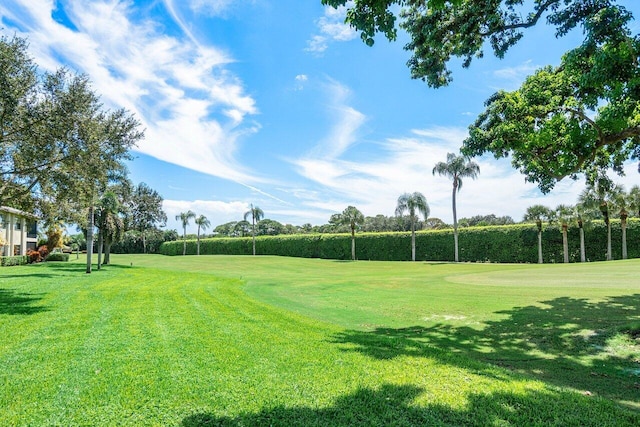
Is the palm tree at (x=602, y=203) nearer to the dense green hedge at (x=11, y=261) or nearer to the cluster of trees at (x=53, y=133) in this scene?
the cluster of trees at (x=53, y=133)

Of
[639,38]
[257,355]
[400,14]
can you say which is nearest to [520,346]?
[257,355]

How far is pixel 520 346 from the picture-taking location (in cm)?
693

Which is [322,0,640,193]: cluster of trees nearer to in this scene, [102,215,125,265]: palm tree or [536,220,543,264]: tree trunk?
[536,220,543,264]: tree trunk

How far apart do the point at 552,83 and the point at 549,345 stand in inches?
279

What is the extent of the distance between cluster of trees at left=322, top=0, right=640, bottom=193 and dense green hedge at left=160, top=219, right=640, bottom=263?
86.7ft

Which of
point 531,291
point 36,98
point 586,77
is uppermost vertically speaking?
point 36,98

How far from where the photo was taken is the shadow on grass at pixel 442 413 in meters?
3.59

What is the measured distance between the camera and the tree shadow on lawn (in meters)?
5.25

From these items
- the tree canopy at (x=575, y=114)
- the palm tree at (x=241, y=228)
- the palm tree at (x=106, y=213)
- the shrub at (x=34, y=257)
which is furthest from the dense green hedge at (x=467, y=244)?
the shrub at (x=34, y=257)

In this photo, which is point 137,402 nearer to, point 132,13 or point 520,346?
point 520,346

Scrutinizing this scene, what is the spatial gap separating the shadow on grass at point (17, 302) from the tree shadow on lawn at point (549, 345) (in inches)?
332

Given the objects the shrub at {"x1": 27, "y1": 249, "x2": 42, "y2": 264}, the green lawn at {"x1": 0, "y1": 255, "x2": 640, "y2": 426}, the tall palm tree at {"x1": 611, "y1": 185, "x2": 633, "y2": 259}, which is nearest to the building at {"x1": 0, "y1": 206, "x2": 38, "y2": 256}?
the shrub at {"x1": 27, "y1": 249, "x2": 42, "y2": 264}

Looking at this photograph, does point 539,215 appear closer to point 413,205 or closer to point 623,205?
point 623,205

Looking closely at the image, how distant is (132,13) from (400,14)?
8.10 metres
